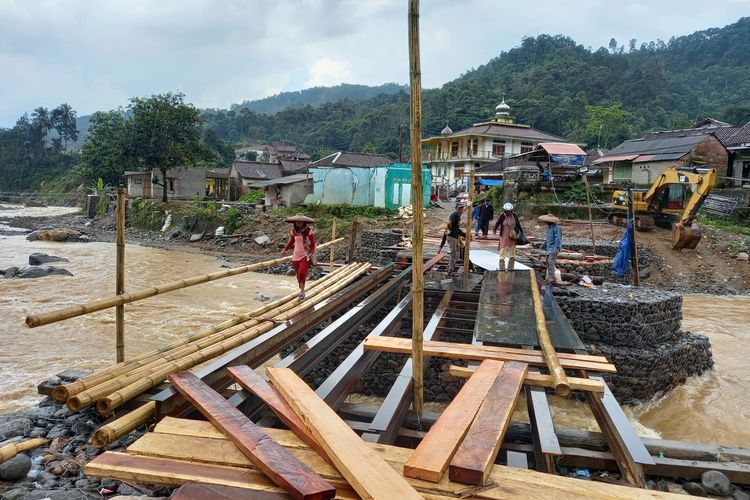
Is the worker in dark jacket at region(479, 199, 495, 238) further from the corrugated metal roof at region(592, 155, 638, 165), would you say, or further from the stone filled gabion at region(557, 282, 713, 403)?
the corrugated metal roof at region(592, 155, 638, 165)

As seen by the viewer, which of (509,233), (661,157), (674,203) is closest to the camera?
(509,233)

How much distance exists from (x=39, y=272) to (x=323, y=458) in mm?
19098

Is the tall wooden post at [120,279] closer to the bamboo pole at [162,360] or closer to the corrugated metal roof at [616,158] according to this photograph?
the bamboo pole at [162,360]

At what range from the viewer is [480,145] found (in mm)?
41062

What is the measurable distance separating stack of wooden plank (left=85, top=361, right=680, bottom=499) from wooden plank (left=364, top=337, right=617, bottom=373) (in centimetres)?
123

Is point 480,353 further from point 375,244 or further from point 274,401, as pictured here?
point 375,244

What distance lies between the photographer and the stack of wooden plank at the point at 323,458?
2564 millimetres

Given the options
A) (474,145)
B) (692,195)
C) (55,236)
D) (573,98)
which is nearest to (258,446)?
(692,195)

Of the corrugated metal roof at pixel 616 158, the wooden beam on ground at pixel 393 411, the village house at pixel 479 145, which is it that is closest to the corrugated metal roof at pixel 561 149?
the corrugated metal roof at pixel 616 158

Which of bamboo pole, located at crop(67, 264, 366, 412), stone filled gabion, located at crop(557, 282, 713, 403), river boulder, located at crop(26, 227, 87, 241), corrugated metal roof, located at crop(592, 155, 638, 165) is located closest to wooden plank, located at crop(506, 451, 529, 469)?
bamboo pole, located at crop(67, 264, 366, 412)

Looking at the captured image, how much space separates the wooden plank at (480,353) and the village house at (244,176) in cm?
3625

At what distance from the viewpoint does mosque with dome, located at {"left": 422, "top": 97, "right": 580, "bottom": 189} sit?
1603 inches

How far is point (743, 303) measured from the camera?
48.9ft

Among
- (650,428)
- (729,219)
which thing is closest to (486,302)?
(650,428)
